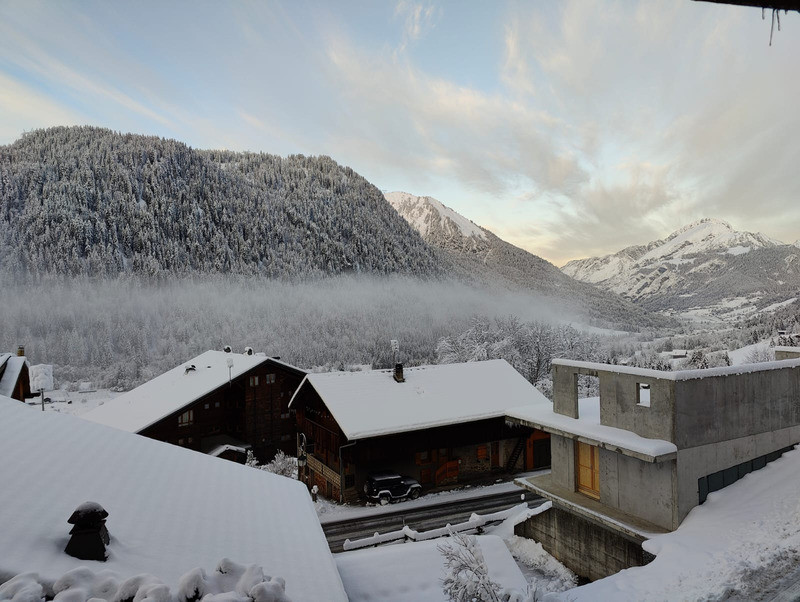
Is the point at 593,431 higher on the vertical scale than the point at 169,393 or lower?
higher

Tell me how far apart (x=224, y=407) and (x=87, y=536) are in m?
37.8

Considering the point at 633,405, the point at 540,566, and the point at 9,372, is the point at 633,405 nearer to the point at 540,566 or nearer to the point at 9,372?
the point at 540,566

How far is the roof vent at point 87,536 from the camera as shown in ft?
20.3

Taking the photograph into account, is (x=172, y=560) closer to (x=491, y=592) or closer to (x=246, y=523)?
(x=246, y=523)

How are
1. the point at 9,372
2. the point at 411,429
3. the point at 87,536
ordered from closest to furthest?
the point at 87,536 → the point at 411,429 → the point at 9,372

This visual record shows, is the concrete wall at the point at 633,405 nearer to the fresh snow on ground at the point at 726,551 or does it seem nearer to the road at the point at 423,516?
the fresh snow on ground at the point at 726,551

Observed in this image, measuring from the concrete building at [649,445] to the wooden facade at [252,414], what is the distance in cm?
2735

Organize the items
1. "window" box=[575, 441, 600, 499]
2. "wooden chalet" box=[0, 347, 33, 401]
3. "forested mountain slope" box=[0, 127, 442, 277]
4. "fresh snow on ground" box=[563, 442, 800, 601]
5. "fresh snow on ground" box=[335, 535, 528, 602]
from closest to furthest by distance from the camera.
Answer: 1. "fresh snow on ground" box=[335, 535, 528, 602]
2. "fresh snow on ground" box=[563, 442, 800, 601]
3. "window" box=[575, 441, 600, 499]
4. "wooden chalet" box=[0, 347, 33, 401]
5. "forested mountain slope" box=[0, 127, 442, 277]

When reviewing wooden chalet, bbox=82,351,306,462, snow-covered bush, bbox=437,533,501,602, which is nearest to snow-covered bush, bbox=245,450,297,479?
wooden chalet, bbox=82,351,306,462

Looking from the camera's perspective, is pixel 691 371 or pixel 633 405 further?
pixel 633 405

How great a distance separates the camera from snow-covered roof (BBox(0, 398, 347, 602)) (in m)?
6.44

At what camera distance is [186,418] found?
127ft

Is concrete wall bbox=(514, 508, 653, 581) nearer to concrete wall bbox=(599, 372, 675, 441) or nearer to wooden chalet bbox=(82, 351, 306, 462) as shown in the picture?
concrete wall bbox=(599, 372, 675, 441)

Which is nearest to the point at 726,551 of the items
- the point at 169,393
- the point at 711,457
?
the point at 711,457
